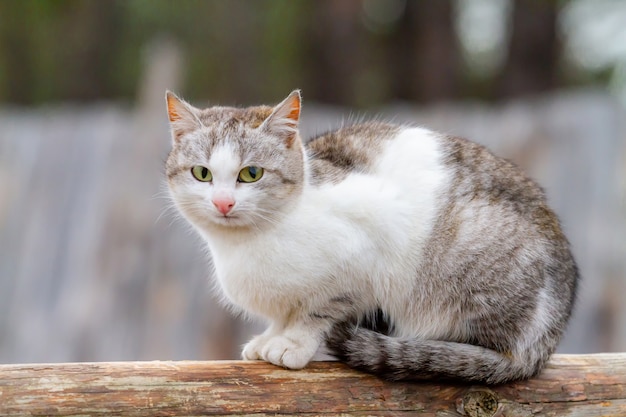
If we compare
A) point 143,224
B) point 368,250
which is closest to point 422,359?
point 368,250

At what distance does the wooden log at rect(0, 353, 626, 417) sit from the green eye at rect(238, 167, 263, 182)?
2.04 feet

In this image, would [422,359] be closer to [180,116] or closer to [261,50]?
[180,116]

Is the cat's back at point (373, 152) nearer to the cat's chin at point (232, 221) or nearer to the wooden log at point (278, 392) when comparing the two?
the cat's chin at point (232, 221)

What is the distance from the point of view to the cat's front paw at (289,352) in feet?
9.56

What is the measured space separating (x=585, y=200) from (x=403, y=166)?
3.77 metres

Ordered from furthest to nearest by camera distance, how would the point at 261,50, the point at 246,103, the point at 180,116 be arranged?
1. the point at 261,50
2. the point at 246,103
3. the point at 180,116

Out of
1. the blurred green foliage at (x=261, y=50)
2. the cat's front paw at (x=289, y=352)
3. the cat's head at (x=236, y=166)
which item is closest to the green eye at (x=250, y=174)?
the cat's head at (x=236, y=166)

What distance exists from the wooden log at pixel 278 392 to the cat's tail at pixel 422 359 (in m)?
0.05

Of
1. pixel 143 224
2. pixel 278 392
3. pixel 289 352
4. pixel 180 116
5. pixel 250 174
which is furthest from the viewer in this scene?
pixel 143 224

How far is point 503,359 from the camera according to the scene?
293cm

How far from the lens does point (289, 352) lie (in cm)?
292

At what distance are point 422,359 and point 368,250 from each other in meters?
0.43

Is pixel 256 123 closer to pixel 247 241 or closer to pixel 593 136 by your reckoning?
pixel 247 241

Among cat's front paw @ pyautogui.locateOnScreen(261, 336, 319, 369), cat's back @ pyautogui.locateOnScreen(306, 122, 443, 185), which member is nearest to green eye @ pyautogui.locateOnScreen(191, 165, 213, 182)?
cat's back @ pyautogui.locateOnScreen(306, 122, 443, 185)
